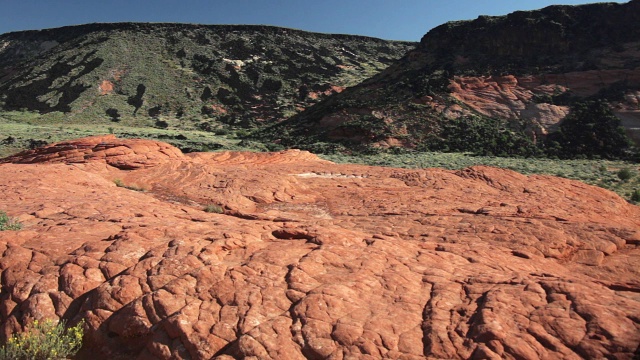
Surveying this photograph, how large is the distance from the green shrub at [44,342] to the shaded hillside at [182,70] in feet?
145

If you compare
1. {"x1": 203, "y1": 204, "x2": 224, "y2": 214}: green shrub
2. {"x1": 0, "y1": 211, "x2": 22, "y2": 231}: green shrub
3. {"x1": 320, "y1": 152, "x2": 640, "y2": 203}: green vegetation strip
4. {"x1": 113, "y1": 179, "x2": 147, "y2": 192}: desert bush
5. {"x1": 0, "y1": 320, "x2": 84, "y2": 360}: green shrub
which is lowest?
{"x1": 320, "y1": 152, "x2": 640, "y2": 203}: green vegetation strip

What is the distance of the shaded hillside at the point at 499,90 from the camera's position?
3428 cm

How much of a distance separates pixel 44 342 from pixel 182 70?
201 ft

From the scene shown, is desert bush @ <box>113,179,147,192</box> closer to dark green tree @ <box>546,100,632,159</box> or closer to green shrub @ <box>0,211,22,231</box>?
green shrub @ <box>0,211,22,231</box>

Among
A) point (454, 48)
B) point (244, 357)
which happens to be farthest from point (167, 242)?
point (454, 48)

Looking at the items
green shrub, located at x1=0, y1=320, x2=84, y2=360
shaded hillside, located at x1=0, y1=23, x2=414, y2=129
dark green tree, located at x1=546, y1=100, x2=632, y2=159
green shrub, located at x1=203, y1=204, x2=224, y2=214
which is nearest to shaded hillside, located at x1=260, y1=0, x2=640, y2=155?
dark green tree, located at x1=546, y1=100, x2=632, y2=159

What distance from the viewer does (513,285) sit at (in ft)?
16.4

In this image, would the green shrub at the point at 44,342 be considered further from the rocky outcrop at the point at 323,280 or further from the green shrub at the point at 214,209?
the green shrub at the point at 214,209

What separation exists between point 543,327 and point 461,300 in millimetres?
909

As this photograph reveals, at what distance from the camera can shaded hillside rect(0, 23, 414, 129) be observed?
2025 inches

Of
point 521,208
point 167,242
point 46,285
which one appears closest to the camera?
point 46,285

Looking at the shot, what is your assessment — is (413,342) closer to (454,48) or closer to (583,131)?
(583,131)

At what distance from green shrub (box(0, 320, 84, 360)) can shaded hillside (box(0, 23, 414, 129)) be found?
44.1 metres

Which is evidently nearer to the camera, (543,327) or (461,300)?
(543,327)
